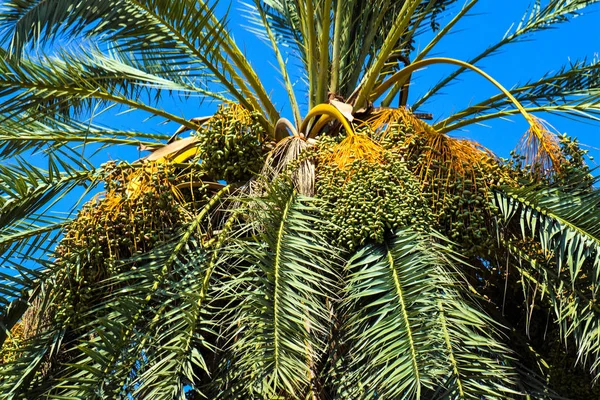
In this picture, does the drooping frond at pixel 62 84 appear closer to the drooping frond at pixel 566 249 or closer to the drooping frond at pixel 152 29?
the drooping frond at pixel 152 29

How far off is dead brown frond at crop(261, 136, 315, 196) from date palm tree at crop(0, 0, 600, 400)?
14 mm

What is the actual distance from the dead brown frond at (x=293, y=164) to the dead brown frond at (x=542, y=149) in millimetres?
1237

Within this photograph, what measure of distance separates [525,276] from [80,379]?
2569mm

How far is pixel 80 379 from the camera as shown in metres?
4.67

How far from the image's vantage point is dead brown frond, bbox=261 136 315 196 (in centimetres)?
569

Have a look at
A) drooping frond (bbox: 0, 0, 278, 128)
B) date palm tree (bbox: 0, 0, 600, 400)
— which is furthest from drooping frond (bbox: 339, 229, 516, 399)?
drooping frond (bbox: 0, 0, 278, 128)

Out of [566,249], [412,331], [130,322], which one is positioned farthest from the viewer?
[566,249]

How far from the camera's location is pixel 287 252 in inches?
197

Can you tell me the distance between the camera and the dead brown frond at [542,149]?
18.2ft

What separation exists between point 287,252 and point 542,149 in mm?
1634

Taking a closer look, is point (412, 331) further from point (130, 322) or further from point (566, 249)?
point (130, 322)

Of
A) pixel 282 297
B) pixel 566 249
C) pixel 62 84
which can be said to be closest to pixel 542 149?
pixel 566 249

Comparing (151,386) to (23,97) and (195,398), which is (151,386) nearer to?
(195,398)

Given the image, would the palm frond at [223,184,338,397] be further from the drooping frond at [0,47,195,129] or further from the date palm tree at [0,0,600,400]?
the drooping frond at [0,47,195,129]
